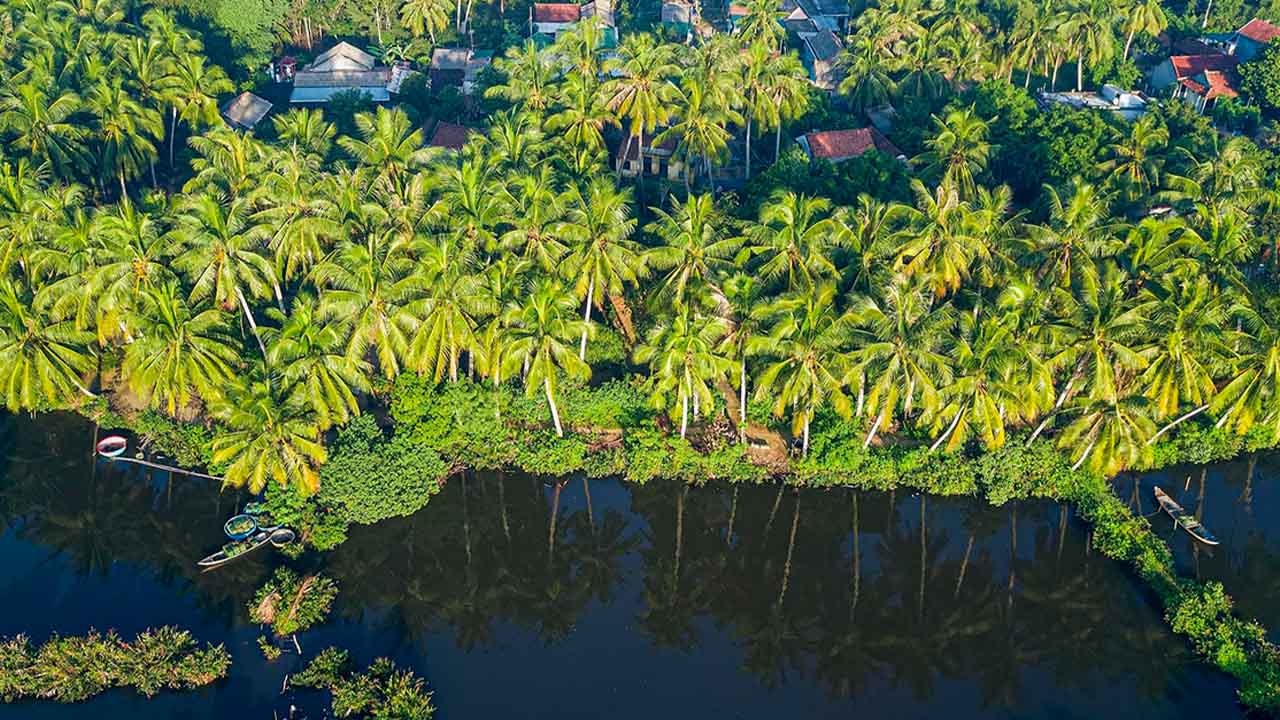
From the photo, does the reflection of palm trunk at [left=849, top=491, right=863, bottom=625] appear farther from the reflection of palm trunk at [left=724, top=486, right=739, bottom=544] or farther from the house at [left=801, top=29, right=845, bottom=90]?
the house at [left=801, top=29, right=845, bottom=90]

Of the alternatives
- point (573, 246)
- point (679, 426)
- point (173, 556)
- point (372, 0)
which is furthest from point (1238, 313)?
point (372, 0)

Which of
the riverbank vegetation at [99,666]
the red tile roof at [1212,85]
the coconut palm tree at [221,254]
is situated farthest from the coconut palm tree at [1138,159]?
the riverbank vegetation at [99,666]

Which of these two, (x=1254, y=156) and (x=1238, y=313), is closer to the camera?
(x=1238, y=313)

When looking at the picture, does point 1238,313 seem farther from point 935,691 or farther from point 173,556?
point 173,556

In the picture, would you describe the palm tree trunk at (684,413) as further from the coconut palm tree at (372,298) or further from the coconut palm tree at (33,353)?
the coconut palm tree at (33,353)

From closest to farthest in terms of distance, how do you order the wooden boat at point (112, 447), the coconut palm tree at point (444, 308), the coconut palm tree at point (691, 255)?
the coconut palm tree at point (444, 308) < the coconut palm tree at point (691, 255) < the wooden boat at point (112, 447)

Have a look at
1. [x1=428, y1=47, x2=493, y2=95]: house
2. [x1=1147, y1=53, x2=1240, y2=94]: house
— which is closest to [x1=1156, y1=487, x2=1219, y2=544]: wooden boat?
[x1=1147, y1=53, x2=1240, y2=94]: house
